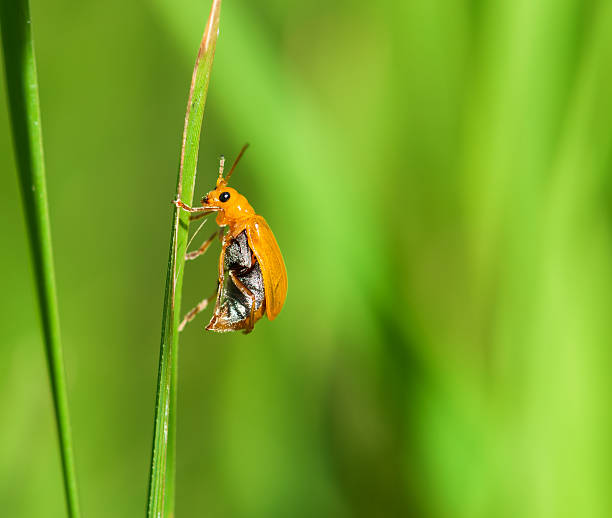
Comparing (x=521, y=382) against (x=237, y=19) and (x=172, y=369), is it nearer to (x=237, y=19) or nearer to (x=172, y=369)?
(x=172, y=369)

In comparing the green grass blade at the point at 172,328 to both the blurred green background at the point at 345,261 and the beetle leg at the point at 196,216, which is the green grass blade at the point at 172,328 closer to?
the blurred green background at the point at 345,261

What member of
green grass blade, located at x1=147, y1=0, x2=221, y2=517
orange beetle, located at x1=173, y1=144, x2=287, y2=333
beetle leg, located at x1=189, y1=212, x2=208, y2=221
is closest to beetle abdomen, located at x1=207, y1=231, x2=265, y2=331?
orange beetle, located at x1=173, y1=144, x2=287, y2=333

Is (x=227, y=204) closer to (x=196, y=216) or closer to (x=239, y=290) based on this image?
(x=196, y=216)

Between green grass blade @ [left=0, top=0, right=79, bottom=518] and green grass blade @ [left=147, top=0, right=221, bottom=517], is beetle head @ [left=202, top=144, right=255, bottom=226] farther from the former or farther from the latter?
green grass blade @ [left=0, top=0, right=79, bottom=518]

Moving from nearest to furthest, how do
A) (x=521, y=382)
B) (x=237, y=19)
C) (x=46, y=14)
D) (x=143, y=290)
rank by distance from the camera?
(x=521, y=382) < (x=237, y=19) < (x=46, y=14) < (x=143, y=290)

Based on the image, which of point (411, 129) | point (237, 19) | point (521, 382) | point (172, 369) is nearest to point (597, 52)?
point (411, 129)

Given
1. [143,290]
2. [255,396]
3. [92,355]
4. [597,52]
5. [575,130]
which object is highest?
[597,52]
